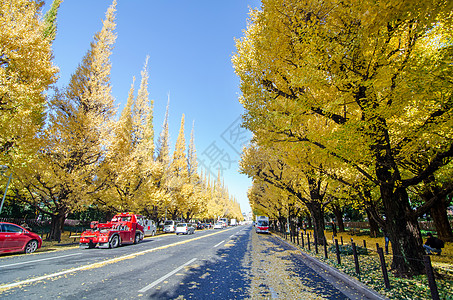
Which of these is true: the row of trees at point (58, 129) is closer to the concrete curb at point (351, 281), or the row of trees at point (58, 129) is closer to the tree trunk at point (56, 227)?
the tree trunk at point (56, 227)

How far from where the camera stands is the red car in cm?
923

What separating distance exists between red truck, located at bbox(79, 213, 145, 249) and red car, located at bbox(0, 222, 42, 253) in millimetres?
2234

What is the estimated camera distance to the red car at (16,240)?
363 inches

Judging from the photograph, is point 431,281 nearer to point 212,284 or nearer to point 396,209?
point 396,209

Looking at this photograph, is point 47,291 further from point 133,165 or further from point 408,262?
point 133,165

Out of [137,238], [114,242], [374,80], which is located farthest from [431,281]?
[137,238]

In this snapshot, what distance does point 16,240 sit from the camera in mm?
9695

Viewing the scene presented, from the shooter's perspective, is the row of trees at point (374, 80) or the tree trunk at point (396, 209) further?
the tree trunk at point (396, 209)

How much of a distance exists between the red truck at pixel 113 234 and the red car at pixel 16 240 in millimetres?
2234

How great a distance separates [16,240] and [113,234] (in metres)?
4.40

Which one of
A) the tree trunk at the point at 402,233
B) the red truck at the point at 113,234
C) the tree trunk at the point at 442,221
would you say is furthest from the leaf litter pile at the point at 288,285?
the tree trunk at the point at 442,221

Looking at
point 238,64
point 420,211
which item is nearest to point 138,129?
point 238,64

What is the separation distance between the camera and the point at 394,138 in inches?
317

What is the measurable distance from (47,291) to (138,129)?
23.4 metres
